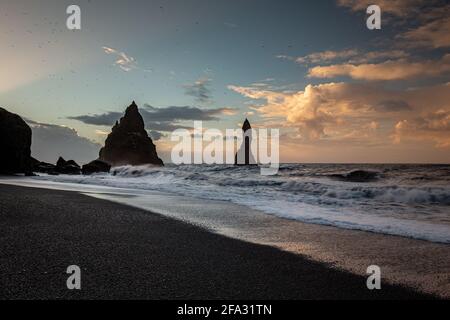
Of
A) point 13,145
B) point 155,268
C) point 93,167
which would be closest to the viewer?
point 155,268

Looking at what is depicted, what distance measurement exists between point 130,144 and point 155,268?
358ft

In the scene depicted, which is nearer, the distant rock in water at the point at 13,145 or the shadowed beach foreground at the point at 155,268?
the shadowed beach foreground at the point at 155,268

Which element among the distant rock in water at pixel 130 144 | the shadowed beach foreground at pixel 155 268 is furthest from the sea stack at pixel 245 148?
the shadowed beach foreground at pixel 155 268

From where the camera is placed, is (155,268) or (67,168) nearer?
(155,268)

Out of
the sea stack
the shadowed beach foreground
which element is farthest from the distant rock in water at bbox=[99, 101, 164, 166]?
the shadowed beach foreground

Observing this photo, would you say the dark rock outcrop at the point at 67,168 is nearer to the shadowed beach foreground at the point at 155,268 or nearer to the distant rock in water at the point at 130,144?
the shadowed beach foreground at the point at 155,268

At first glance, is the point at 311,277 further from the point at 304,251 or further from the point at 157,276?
the point at 157,276

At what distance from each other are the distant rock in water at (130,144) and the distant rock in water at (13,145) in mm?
67232

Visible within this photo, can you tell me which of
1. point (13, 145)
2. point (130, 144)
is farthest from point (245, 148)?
point (13, 145)

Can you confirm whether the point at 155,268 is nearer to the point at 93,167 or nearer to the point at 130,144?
the point at 93,167

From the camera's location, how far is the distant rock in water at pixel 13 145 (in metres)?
37.9

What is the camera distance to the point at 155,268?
4098mm

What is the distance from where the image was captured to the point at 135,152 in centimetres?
10894
